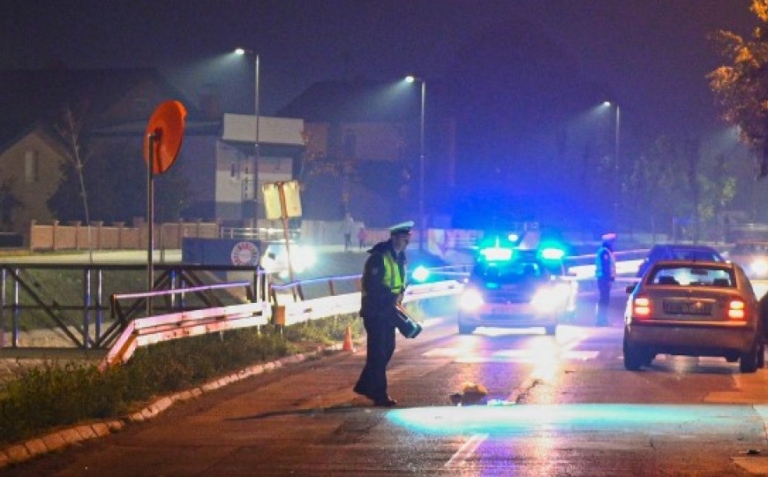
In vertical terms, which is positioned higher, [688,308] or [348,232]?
[348,232]

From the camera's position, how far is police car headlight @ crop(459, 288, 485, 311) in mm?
25938

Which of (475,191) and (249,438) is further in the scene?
(475,191)

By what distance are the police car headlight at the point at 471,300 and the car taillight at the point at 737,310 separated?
795 cm

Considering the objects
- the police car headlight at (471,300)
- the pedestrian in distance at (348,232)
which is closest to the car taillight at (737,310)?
the police car headlight at (471,300)

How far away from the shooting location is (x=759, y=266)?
46.9 m

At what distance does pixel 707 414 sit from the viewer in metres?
13.7

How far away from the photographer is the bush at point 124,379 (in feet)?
40.6

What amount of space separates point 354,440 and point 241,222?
65.9m

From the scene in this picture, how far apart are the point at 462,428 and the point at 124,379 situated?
153 inches

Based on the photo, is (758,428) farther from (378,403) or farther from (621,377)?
(621,377)

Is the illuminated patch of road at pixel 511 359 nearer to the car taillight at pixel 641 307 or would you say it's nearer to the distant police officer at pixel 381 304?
the distant police officer at pixel 381 304

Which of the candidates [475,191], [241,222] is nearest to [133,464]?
[241,222]

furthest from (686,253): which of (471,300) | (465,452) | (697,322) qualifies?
(465,452)

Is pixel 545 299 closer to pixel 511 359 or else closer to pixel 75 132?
pixel 511 359
